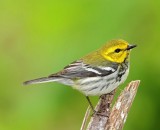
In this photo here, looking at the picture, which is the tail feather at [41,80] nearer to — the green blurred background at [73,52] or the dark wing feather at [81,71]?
the green blurred background at [73,52]

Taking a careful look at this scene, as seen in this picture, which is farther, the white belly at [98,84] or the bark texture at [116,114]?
the white belly at [98,84]

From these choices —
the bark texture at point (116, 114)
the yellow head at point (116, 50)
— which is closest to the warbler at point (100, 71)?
the yellow head at point (116, 50)

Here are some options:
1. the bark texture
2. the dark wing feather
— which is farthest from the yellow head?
the bark texture

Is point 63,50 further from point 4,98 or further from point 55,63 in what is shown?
point 4,98

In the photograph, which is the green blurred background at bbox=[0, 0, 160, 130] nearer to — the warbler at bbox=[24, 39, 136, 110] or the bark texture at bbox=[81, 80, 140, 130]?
the warbler at bbox=[24, 39, 136, 110]

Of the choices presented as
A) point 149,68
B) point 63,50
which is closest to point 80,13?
point 63,50

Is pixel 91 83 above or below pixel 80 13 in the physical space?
below
